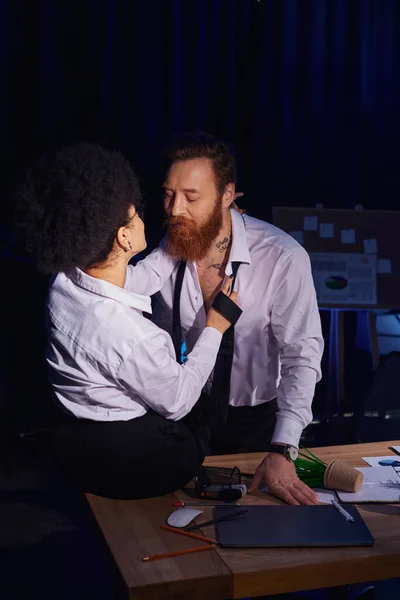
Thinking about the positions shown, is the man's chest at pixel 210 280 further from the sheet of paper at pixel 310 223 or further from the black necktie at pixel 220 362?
the sheet of paper at pixel 310 223

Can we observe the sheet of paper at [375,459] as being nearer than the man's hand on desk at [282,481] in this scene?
No

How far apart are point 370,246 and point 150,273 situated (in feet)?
10.1

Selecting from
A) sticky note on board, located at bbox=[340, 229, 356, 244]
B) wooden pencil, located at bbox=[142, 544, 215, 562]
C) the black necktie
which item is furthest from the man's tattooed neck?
sticky note on board, located at bbox=[340, 229, 356, 244]

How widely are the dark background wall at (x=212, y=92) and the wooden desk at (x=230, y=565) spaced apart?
3.35 metres

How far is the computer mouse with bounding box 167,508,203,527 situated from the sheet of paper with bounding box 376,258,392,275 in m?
3.67

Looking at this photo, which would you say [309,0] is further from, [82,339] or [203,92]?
[82,339]

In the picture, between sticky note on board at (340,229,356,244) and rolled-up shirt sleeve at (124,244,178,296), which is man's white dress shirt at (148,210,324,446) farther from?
sticky note on board at (340,229,356,244)

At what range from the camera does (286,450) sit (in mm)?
1596

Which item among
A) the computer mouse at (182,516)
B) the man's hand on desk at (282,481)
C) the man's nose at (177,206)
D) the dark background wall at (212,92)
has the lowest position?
the man's hand on desk at (282,481)

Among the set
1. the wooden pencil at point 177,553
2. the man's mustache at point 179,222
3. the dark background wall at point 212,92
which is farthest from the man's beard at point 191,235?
the dark background wall at point 212,92

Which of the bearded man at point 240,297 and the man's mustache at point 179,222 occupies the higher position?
the man's mustache at point 179,222

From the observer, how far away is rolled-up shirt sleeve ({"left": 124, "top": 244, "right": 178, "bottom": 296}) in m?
1.94

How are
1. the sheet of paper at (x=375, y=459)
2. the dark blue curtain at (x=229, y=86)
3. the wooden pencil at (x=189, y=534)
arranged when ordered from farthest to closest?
the dark blue curtain at (x=229, y=86)
the sheet of paper at (x=375, y=459)
the wooden pencil at (x=189, y=534)

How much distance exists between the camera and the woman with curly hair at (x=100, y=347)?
1.36 m
